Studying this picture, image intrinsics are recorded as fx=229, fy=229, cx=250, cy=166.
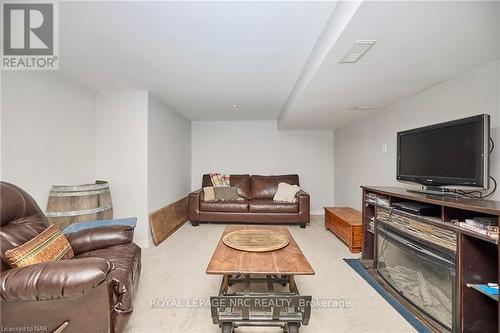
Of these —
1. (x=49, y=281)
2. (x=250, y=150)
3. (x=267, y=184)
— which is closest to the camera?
(x=49, y=281)

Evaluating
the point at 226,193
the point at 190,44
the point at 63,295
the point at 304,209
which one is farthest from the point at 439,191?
the point at 226,193

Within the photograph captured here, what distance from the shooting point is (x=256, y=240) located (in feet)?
6.26

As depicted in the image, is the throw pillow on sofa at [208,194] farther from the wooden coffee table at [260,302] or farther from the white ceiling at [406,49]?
the wooden coffee table at [260,302]

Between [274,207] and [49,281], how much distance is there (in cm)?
335

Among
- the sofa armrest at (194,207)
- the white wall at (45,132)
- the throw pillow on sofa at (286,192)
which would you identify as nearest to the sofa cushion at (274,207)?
the throw pillow on sofa at (286,192)

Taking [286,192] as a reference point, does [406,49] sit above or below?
above

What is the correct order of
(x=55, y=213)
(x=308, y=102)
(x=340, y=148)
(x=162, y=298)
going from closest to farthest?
(x=162, y=298) < (x=55, y=213) < (x=308, y=102) < (x=340, y=148)

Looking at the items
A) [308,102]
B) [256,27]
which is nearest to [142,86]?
[256,27]

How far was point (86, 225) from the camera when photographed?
7.53ft

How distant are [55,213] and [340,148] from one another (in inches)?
180

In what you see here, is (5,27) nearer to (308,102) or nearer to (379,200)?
(308,102)

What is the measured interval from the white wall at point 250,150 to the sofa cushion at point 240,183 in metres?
0.38

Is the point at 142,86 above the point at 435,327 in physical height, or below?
above

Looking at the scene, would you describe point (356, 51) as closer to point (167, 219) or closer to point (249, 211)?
point (249, 211)
